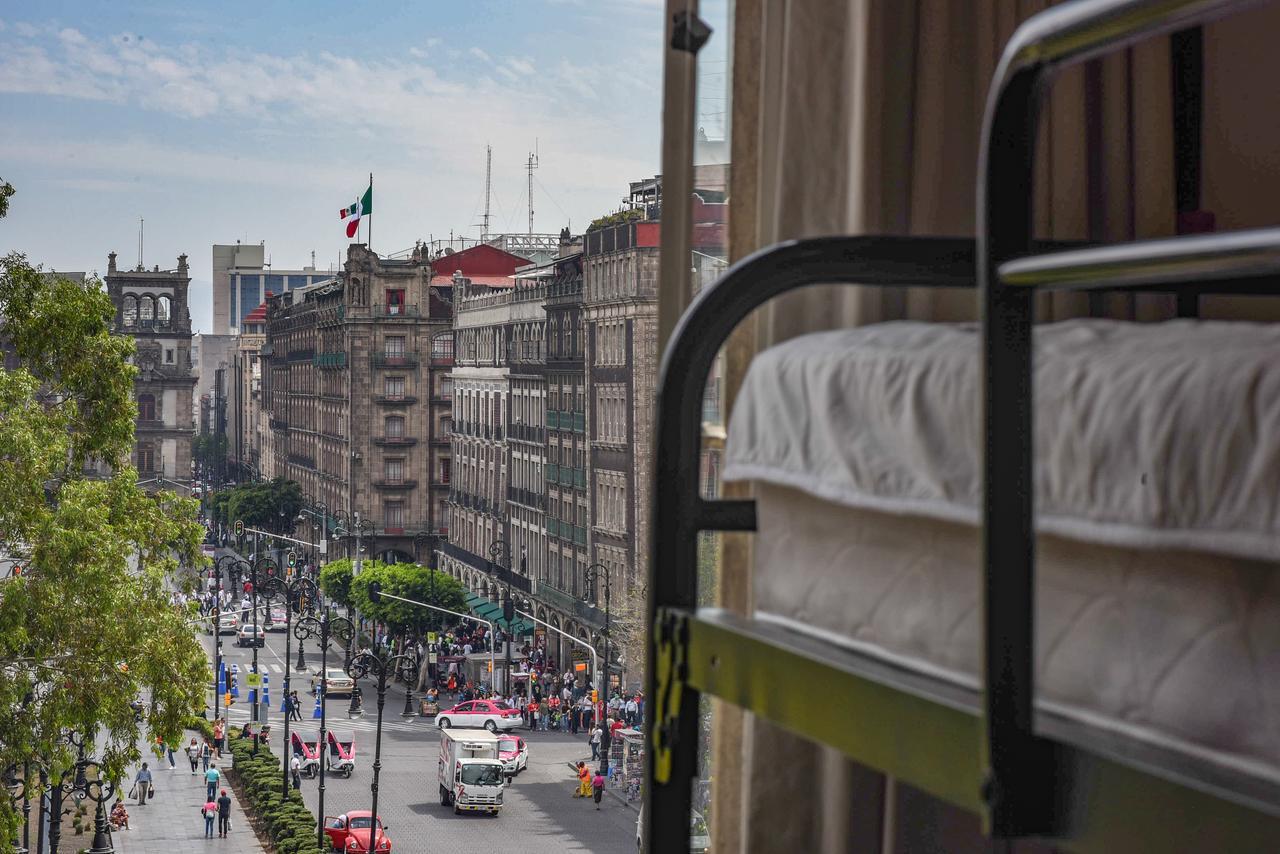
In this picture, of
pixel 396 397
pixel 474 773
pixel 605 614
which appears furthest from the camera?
→ pixel 396 397

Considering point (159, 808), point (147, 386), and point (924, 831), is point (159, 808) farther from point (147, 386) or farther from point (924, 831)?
point (147, 386)

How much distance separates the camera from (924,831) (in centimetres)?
275

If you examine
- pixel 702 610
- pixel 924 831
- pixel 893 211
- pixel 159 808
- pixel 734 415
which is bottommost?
pixel 159 808

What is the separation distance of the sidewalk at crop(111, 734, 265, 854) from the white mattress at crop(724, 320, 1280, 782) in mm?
21820

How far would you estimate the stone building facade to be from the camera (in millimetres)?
67250

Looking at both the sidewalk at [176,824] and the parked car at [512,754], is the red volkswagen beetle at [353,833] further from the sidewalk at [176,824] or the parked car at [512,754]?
the parked car at [512,754]

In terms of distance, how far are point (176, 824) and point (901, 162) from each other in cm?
2396

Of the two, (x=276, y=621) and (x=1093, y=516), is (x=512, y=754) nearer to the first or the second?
(x=276, y=621)

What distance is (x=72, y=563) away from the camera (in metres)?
12.8

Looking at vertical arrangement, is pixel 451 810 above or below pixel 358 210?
below

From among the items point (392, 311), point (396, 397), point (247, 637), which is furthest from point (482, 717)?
point (392, 311)

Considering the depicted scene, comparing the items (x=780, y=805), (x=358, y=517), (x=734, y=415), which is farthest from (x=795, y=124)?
(x=358, y=517)

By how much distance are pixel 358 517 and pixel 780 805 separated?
176 ft

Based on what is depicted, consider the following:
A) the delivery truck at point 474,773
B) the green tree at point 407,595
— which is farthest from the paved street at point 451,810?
the green tree at point 407,595
